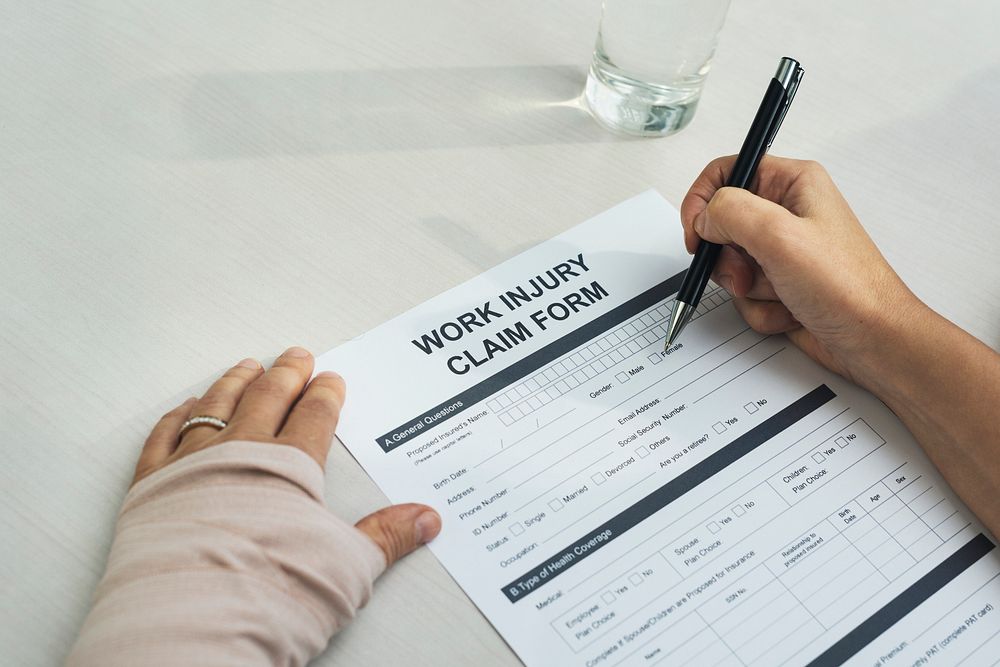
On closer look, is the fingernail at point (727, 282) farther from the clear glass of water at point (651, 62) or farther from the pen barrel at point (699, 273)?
the clear glass of water at point (651, 62)

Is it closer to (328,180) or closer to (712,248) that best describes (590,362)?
(712,248)

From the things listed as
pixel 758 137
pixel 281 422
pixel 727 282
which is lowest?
pixel 281 422

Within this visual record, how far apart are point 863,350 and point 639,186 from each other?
0.25 metres

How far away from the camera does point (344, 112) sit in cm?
81

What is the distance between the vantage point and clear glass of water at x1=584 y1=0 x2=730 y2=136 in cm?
76

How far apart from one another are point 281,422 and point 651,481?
268 mm

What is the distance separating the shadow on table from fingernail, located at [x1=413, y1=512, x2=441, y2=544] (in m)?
0.36

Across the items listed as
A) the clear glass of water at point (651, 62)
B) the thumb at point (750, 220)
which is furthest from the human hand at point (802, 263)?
the clear glass of water at point (651, 62)

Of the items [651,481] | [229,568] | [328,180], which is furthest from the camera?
[328,180]

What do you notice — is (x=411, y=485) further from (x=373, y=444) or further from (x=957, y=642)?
(x=957, y=642)

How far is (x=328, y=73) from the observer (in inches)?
32.9

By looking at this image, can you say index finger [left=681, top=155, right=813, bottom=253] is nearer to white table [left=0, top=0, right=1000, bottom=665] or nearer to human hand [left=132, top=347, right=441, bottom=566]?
white table [left=0, top=0, right=1000, bottom=665]

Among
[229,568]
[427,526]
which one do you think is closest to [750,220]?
[427,526]

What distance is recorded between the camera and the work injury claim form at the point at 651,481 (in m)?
0.57
